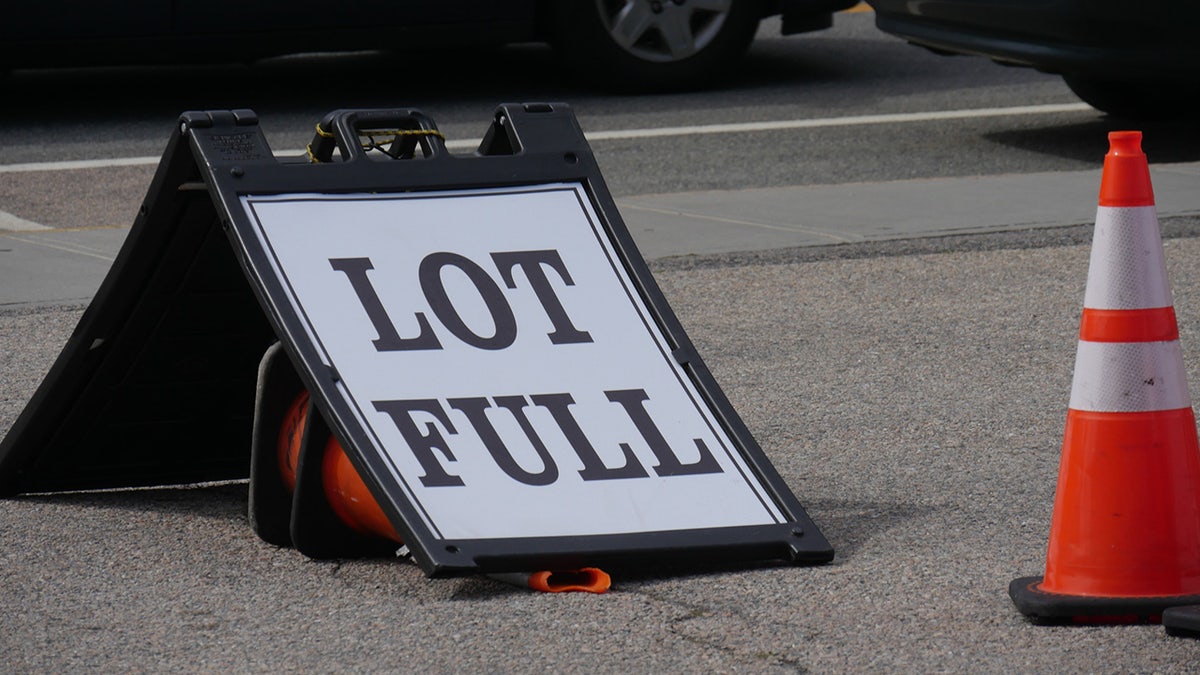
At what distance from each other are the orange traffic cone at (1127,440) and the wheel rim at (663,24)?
6.65m

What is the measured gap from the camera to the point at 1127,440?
315 cm

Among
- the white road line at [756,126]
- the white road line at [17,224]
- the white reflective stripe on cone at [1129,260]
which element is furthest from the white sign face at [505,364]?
the white road line at [756,126]

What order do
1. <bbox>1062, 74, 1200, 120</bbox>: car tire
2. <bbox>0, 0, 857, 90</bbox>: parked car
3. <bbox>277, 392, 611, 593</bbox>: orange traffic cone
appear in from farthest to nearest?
<bbox>1062, 74, 1200, 120</bbox>: car tire < <bbox>0, 0, 857, 90</bbox>: parked car < <bbox>277, 392, 611, 593</bbox>: orange traffic cone

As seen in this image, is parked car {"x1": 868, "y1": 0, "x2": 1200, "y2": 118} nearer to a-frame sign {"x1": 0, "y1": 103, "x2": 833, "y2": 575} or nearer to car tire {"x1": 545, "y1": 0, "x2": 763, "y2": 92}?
car tire {"x1": 545, "y1": 0, "x2": 763, "y2": 92}

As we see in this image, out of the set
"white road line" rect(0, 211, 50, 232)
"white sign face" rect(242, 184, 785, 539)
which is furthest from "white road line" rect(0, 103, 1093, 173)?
"white sign face" rect(242, 184, 785, 539)

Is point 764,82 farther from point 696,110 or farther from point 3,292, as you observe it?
point 3,292

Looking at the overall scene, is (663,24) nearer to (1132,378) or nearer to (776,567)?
(776,567)

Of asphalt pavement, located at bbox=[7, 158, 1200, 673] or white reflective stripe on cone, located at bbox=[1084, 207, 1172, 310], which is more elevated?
white reflective stripe on cone, located at bbox=[1084, 207, 1172, 310]

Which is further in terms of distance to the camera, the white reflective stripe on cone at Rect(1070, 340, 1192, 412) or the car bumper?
the car bumper

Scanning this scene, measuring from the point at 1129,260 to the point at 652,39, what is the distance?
23.0ft

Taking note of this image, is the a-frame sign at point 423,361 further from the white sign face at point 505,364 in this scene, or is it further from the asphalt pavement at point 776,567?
the asphalt pavement at point 776,567

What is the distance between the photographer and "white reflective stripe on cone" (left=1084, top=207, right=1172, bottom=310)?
3150 millimetres

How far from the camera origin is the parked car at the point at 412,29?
884 cm

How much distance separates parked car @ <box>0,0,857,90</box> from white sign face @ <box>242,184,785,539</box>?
561 cm
